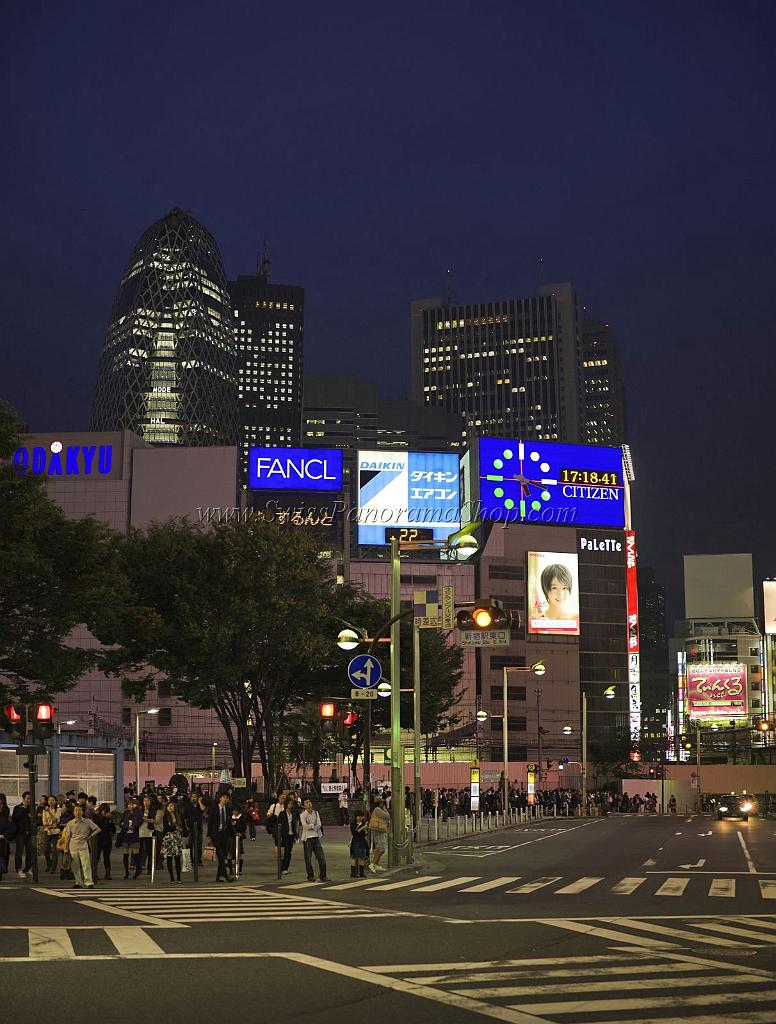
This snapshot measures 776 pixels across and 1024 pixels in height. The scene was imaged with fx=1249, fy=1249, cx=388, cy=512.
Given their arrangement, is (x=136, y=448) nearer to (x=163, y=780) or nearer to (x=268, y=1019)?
(x=163, y=780)

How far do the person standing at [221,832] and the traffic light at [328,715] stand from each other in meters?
5.29

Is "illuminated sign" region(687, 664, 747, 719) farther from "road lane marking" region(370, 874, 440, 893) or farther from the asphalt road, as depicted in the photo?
"road lane marking" region(370, 874, 440, 893)

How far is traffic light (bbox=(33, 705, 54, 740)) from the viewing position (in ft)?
90.1

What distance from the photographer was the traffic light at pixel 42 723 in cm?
2745

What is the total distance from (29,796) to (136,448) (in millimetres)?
109920

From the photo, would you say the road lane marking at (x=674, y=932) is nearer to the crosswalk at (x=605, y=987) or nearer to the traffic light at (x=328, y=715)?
the crosswalk at (x=605, y=987)

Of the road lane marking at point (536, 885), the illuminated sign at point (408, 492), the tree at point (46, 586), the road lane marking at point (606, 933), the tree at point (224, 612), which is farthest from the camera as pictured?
the illuminated sign at point (408, 492)

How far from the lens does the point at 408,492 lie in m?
125

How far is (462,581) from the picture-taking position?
135750 millimetres

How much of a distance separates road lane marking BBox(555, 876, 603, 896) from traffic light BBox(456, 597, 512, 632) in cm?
530

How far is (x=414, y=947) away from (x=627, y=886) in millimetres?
10690

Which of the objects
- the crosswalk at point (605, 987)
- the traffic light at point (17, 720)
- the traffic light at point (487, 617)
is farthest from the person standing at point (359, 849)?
the crosswalk at point (605, 987)

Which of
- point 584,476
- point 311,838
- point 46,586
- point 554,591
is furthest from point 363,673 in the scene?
point 584,476

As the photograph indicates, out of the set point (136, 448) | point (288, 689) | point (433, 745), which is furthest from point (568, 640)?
point (288, 689)
